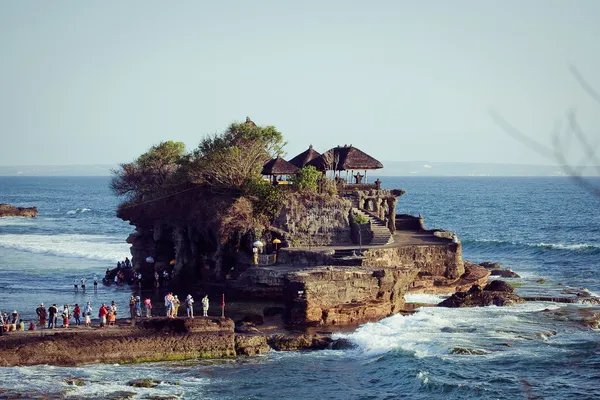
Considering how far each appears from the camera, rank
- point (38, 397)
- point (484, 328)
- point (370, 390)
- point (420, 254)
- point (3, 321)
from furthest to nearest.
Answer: point (420, 254) → point (484, 328) → point (3, 321) → point (370, 390) → point (38, 397)

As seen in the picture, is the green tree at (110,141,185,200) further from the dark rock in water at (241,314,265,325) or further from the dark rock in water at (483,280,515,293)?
the dark rock in water at (483,280,515,293)

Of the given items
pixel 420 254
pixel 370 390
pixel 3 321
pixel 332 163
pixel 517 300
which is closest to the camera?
pixel 370 390

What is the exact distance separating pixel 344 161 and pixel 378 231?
19.1 ft

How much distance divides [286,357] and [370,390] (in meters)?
4.78

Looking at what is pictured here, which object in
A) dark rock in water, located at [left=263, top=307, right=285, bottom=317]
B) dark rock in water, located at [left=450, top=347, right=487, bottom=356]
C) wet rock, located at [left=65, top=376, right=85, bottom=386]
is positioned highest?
dark rock in water, located at [left=263, top=307, right=285, bottom=317]

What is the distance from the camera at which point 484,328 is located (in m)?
34.8

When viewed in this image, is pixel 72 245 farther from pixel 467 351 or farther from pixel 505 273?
pixel 467 351

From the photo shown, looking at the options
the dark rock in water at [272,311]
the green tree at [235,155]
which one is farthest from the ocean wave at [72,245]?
the dark rock in water at [272,311]

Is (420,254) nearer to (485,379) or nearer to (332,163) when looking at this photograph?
(332,163)

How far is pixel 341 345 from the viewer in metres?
32.3

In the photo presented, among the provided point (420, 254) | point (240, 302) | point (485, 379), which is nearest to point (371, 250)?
point (420, 254)

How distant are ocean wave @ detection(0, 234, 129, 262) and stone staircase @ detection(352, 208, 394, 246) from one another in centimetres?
2349

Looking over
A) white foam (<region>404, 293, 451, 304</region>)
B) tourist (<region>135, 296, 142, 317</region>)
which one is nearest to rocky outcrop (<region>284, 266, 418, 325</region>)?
white foam (<region>404, 293, 451, 304</region>)

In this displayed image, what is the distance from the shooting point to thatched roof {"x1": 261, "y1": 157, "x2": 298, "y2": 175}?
49.5 meters
